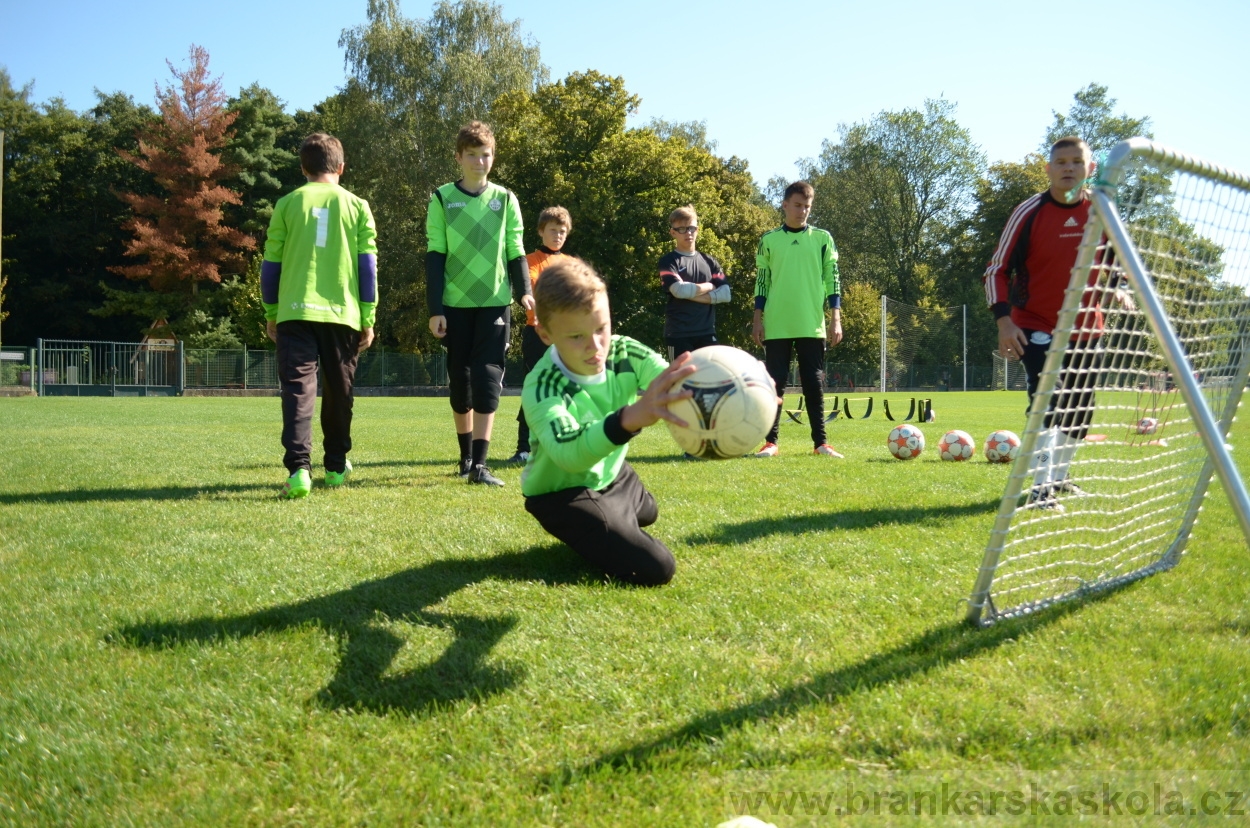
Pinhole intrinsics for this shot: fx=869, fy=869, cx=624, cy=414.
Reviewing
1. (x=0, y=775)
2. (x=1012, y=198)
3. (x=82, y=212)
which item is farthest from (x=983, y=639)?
(x=1012, y=198)

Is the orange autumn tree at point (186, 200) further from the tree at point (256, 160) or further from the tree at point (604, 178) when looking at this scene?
the tree at point (604, 178)

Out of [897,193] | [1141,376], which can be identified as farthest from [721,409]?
[897,193]

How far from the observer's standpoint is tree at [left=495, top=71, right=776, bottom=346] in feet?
120

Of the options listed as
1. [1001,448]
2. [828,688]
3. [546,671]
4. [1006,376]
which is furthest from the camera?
[1006,376]

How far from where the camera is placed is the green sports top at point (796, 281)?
8.30 metres

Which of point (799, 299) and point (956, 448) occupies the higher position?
point (799, 299)

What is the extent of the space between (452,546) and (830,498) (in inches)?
99.1

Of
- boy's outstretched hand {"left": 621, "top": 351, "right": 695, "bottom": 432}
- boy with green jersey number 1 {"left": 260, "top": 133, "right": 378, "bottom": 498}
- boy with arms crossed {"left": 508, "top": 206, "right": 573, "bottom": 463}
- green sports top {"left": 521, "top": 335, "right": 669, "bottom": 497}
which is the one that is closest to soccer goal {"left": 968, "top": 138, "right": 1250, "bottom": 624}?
boy's outstretched hand {"left": 621, "top": 351, "right": 695, "bottom": 432}

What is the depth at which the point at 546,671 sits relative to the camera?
263 centimetres

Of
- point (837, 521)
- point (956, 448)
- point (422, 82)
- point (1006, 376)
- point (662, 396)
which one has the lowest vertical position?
point (837, 521)

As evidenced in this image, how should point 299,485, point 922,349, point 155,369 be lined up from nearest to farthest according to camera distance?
1. point 299,485
2. point 155,369
3. point 922,349

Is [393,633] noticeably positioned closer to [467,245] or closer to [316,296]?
[316,296]

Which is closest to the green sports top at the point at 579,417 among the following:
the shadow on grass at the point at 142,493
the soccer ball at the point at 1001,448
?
the shadow on grass at the point at 142,493

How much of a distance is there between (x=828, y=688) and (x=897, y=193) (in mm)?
61867
